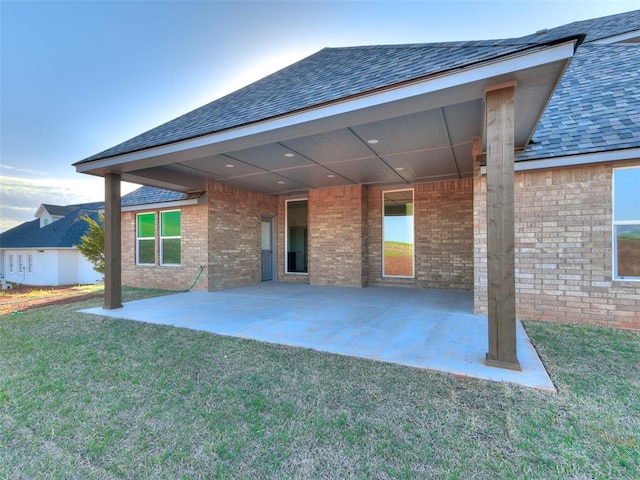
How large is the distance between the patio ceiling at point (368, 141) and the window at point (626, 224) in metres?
1.61

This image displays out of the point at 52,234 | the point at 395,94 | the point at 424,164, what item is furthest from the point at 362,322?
the point at 52,234

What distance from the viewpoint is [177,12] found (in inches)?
352

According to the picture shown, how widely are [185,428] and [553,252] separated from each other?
19.2ft

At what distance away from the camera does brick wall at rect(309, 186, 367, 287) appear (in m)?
9.39

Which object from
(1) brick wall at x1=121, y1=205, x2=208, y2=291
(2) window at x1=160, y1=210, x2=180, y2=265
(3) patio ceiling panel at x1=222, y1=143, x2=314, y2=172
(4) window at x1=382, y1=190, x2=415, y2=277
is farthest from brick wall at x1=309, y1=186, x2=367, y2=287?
(2) window at x1=160, y1=210, x2=180, y2=265

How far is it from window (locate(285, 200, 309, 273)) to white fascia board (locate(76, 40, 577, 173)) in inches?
238

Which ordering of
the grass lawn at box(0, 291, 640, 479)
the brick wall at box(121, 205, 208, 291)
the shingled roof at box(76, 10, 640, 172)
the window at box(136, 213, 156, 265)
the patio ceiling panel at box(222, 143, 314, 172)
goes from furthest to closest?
the window at box(136, 213, 156, 265)
the brick wall at box(121, 205, 208, 291)
the patio ceiling panel at box(222, 143, 314, 172)
the shingled roof at box(76, 10, 640, 172)
the grass lawn at box(0, 291, 640, 479)

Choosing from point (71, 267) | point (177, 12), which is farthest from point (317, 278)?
point (71, 267)

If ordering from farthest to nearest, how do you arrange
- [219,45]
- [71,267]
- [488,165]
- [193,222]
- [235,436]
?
1. [71,267]
2. [219,45]
3. [193,222]
4. [488,165]
5. [235,436]

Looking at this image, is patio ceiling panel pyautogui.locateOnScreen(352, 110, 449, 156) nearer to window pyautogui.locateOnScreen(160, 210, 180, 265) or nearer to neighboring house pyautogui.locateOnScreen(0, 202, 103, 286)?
window pyautogui.locateOnScreen(160, 210, 180, 265)

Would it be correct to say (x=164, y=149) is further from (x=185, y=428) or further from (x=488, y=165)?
(x=488, y=165)

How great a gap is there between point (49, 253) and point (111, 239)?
650 inches

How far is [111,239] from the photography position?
6312mm

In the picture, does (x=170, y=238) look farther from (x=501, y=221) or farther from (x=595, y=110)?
(x=595, y=110)
